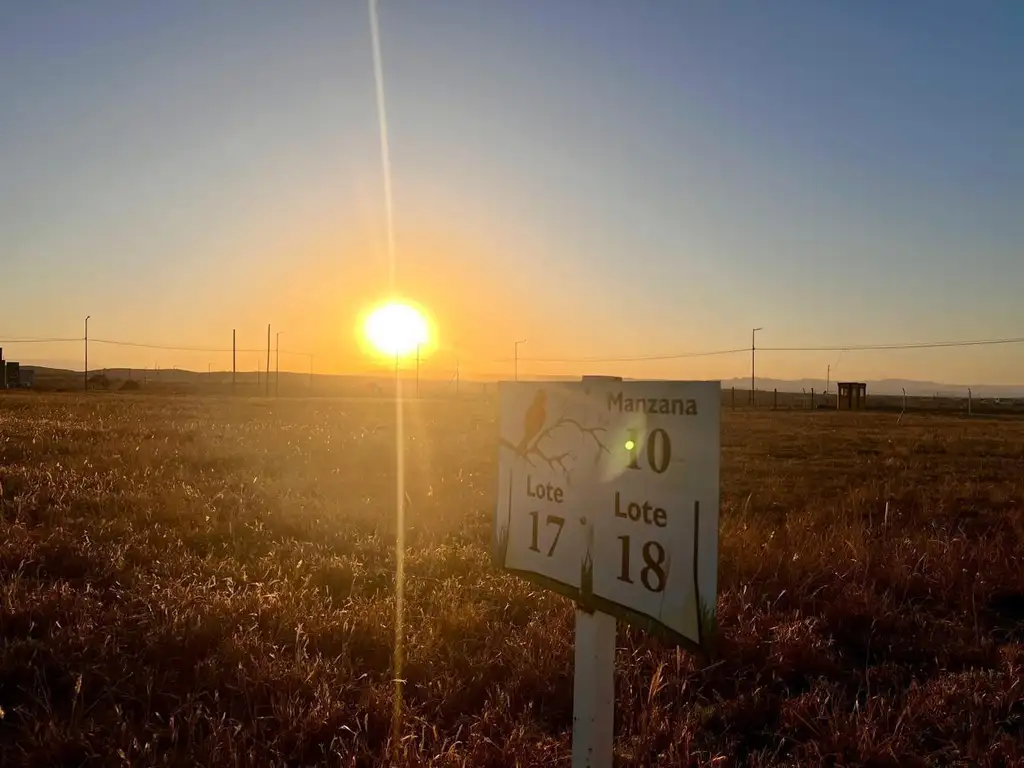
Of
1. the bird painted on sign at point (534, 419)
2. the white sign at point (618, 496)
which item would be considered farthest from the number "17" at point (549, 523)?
the bird painted on sign at point (534, 419)

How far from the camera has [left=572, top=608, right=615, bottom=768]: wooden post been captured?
2.44m

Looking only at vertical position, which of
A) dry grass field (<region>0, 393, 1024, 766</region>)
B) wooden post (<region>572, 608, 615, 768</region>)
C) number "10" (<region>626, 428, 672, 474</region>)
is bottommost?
dry grass field (<region>0, 393, 1024, 766</region>)

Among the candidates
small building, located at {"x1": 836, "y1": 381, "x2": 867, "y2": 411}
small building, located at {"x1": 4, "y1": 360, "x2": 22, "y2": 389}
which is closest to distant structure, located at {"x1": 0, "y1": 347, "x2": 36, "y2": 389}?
small building, located at {"x1": 4, "y1": 360, "x2": 22, "y2": 389}

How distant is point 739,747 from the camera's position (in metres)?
3.50

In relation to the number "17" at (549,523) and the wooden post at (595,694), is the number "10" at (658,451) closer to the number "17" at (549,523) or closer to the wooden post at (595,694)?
the number "17" at (549,523)

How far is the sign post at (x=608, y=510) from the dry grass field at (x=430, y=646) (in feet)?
3.67

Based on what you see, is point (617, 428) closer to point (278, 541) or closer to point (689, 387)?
point (689, 387)

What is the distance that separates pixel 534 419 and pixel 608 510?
0.46m

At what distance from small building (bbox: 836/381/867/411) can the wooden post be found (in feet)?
200

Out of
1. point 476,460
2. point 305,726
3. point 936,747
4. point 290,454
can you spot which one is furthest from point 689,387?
point 476,460

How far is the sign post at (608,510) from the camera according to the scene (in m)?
2.03

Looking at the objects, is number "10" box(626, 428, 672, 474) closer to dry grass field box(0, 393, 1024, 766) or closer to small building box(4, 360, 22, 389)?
dry grass field box(0, 393, 1024, 766)

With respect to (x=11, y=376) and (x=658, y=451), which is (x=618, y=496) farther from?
(x=11, y=376)

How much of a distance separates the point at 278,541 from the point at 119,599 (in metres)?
1.99
